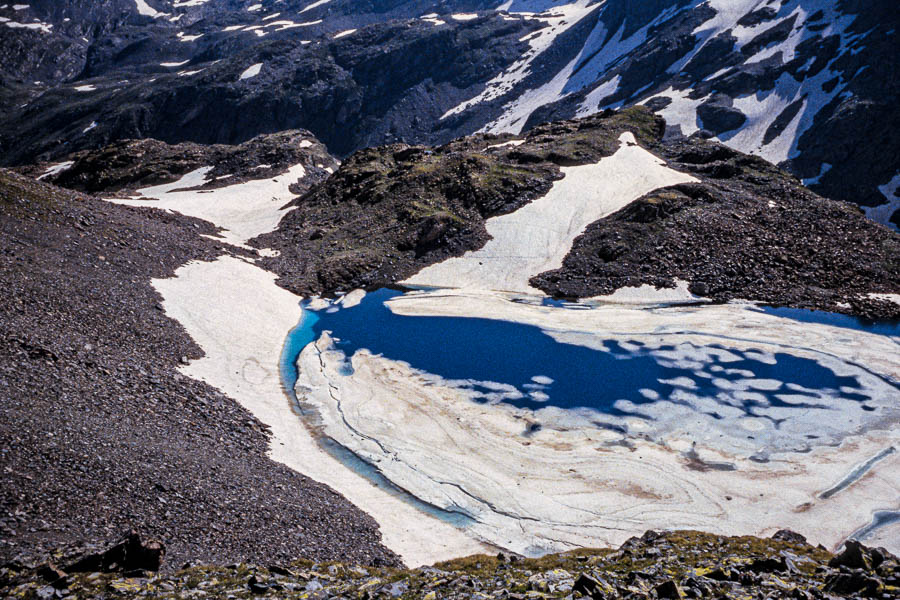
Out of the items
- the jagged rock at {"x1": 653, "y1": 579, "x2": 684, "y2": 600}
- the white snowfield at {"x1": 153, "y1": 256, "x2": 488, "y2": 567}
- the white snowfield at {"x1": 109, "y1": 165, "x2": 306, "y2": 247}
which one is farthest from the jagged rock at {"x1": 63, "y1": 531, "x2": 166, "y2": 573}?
the white snowfield at {"x1": 109, "y1": 165, "x2": 306, "y2": 247}

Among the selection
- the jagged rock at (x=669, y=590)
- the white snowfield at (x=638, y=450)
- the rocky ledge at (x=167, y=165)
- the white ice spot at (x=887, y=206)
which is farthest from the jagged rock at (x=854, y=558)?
the white ice spot at (x=887, y=206)

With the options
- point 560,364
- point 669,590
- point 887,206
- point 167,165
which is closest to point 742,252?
point 560,364

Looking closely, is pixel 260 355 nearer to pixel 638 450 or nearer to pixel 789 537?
pixel 638 450

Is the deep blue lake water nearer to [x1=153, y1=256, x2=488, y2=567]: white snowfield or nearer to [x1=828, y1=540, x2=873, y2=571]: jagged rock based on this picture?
[x1=153, y1=256, x2=488, y2=567]: white snowfield

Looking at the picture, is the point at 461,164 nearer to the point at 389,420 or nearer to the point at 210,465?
the point at 389,420

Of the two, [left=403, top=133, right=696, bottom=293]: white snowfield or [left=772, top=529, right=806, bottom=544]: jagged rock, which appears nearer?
[left=772, top=529, right=806, bottom=544]: jagged rock

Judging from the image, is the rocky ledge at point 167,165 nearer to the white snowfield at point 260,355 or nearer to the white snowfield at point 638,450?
the white snowfield at point 260,355
